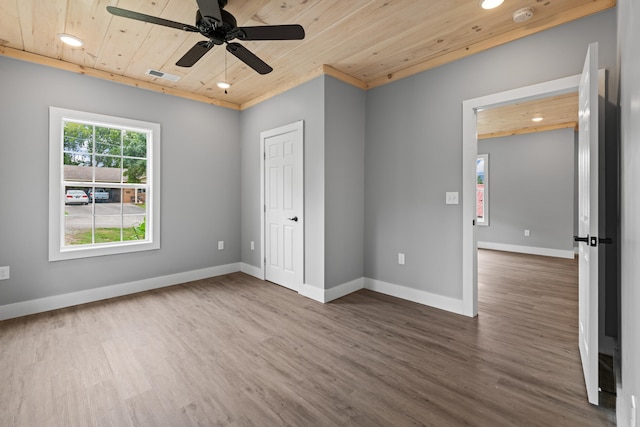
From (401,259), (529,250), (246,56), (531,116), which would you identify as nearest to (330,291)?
(401,259)

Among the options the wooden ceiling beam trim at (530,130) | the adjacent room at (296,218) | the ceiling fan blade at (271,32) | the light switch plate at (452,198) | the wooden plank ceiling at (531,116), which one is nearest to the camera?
the adjacent room at (296,218)

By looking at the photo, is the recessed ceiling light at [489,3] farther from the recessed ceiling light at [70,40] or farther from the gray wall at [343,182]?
the recessed ceiling light at [70,40]

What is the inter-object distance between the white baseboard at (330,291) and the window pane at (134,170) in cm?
260

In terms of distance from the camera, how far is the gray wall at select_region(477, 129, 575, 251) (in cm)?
584

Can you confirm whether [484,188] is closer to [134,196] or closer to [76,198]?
[134,196]

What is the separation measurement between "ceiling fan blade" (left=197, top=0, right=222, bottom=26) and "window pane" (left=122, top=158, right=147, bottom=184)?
8.76ft

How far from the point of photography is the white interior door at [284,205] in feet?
12.3

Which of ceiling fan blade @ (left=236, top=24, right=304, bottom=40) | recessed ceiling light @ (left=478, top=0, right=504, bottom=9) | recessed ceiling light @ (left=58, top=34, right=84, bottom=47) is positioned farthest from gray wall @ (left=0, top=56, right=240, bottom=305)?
recessed ceiling light @ (left=478, top=0, right=504, bottom=9)

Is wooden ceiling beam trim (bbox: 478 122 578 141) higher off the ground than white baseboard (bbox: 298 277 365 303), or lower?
higher

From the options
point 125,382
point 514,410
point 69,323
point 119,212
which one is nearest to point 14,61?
A: point 119,212

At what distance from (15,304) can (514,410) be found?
4.45 meters

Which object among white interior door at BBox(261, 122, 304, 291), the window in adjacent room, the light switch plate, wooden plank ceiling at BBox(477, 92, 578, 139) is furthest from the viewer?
the window in adjacent room

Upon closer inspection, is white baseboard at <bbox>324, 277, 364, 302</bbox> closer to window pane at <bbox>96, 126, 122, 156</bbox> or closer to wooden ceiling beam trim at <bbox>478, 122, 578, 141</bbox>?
window pane at <bbox>96, 126, 122, 156</bbox>

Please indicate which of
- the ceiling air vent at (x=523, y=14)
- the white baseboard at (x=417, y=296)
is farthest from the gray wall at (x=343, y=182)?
the ceiling air vent at (x=523, y=14)
